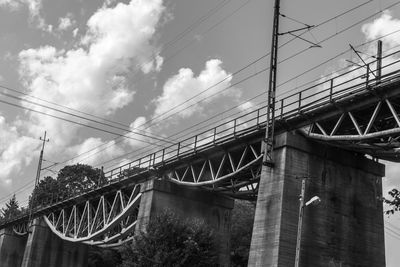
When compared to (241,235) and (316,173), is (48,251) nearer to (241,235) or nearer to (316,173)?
(241,235)

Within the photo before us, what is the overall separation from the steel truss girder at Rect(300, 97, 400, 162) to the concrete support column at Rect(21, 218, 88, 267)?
155ft

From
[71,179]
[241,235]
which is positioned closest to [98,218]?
[241,235]

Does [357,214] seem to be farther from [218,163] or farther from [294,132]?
[218,163]

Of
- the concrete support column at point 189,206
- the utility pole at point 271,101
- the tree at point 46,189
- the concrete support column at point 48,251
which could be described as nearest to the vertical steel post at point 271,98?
the utility pole at point 271,101

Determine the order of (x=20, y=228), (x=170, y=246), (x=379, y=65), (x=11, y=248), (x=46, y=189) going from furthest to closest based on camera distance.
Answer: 1. (x=46, y=189)
2. (x=11, y=248)
3. (x=20, y=228)
4. (x=170, y=246)
5. (x=379, y=65)

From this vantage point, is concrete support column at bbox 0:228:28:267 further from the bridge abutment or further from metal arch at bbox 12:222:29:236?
the bridge abutment

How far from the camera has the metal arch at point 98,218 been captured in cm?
4881

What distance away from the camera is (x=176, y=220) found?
128ft

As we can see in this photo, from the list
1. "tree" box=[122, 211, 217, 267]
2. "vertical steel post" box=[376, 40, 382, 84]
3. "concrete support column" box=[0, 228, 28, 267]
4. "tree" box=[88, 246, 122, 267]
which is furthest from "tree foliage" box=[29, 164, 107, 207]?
"vertical steel post" box=[376, 40, 382, 84]

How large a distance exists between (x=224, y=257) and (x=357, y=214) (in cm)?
1434

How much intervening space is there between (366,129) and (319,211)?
6.33m

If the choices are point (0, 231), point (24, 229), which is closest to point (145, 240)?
point (24, 229)

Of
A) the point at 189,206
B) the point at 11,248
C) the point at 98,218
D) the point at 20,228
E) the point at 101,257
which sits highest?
the point at 20,228

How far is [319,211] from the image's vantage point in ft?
101
